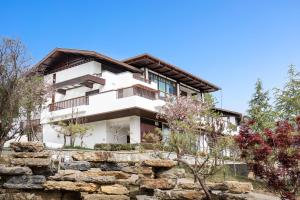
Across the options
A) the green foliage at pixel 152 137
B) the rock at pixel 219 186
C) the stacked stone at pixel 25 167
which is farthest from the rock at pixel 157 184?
the green foliage at pixel 152 137

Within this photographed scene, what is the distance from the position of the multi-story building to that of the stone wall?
18.6 metres

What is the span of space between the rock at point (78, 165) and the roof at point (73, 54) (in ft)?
76.7

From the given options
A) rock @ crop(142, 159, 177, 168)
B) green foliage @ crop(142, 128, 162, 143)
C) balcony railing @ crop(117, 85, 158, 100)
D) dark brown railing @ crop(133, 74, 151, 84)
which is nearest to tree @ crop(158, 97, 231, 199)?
rock @ crop(142, 159, 177, 168)

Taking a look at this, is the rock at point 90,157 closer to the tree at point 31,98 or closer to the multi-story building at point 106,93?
the tree at point 31,98

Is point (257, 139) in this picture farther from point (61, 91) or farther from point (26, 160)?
point (61, 91)

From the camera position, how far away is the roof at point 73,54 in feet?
105

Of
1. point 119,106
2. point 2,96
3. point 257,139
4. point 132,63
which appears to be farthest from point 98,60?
point 257,139

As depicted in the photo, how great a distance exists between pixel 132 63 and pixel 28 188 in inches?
1026

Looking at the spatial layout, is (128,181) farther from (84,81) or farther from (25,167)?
(84,81)

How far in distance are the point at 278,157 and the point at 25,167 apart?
6319 mm

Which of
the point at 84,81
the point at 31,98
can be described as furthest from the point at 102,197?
the point at 84,81

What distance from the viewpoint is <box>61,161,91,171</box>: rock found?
29.0ft

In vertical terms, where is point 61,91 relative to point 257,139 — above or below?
above

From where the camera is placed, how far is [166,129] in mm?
33406
